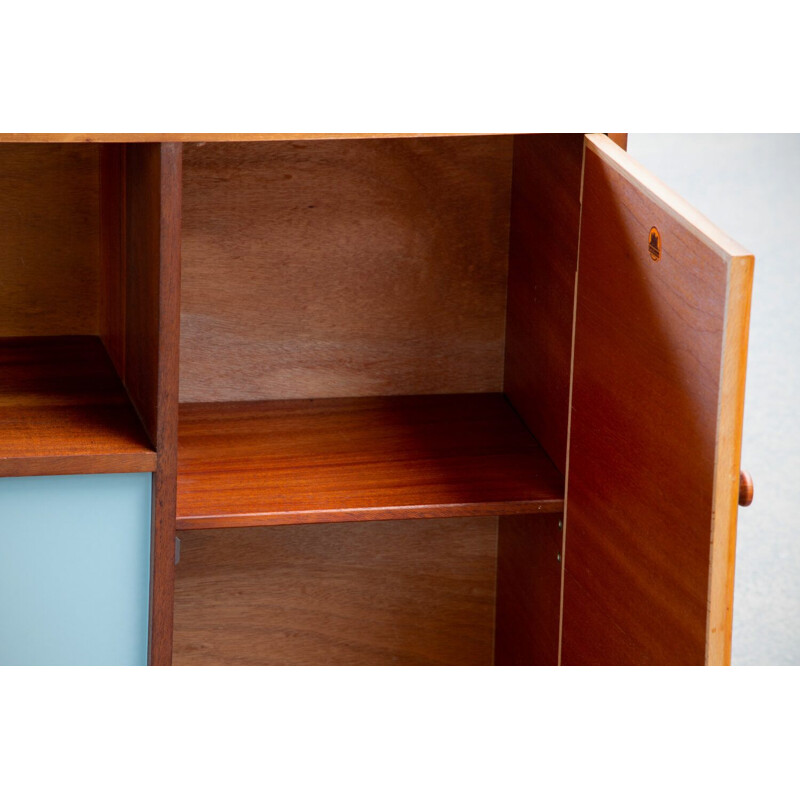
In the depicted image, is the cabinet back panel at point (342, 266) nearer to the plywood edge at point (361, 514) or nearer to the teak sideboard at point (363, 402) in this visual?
the teak sideboard at point (363, 402)

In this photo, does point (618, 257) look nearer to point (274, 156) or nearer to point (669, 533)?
point (669, 533)

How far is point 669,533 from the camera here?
1.22 meters

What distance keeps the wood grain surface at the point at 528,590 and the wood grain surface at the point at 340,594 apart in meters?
0.04

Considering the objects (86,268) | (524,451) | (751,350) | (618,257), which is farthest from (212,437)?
(751,350)

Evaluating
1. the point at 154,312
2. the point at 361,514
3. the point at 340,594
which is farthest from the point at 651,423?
the point at 340,594

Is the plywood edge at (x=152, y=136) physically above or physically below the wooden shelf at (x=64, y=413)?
above

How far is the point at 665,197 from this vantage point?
1.19 meters

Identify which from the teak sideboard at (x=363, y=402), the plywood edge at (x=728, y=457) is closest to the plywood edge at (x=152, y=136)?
the teak sideboard at (x=363, y=402)

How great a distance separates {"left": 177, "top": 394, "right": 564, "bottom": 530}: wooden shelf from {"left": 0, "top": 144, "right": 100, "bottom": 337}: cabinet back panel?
201 millimetres

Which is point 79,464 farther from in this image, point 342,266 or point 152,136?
point 342,266

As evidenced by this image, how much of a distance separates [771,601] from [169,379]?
1.89m

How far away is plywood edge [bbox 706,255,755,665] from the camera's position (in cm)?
108

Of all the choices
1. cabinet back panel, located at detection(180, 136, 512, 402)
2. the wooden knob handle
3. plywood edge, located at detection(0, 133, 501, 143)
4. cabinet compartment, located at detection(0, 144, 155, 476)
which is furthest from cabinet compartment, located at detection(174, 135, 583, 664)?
plywood edge, located at detection(0, 133, 501, 143)

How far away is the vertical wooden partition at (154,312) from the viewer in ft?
4.09
